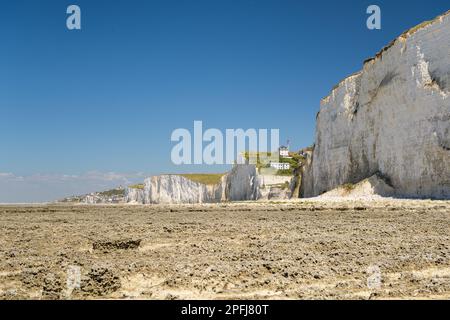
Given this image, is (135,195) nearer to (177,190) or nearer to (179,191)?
(177,190)

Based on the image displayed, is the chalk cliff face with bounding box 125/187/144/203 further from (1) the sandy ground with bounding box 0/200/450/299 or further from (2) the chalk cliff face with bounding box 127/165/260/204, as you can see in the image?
(1) the sandy ground with bounding box 0/200/450/299

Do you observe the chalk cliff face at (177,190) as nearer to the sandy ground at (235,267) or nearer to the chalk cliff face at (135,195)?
the chalk cliff face at (135,195)

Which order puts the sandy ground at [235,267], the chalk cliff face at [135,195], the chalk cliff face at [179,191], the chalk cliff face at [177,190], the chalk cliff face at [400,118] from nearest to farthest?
the sandy ground at [235,267]
the chalk cliff face at [400,118]
the chalk cliff face at [179,191]
the chalk cliff face at [177,190]
the chalk cliff face at [135,195]

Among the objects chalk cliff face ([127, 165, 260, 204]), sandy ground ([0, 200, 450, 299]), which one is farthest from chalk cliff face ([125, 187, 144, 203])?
sandy ground ([0, 200, 450, 299])

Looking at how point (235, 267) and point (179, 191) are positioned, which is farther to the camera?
point (179, 191)

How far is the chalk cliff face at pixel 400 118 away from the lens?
29.4 meters

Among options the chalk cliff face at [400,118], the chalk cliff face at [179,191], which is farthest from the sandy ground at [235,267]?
the chalk cliff face at [179,191]

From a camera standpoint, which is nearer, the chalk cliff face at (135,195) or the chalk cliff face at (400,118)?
the chalk cliff face at (400,118)

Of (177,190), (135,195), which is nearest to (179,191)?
(177,190)

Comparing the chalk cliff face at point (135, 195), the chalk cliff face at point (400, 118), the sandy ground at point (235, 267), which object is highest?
the chalk cliff face at point (400, 118)

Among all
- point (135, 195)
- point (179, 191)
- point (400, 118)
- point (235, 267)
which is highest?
point (400, 118)

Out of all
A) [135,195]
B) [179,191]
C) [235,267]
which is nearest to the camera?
[235,267]

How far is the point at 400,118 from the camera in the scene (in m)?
34.2
